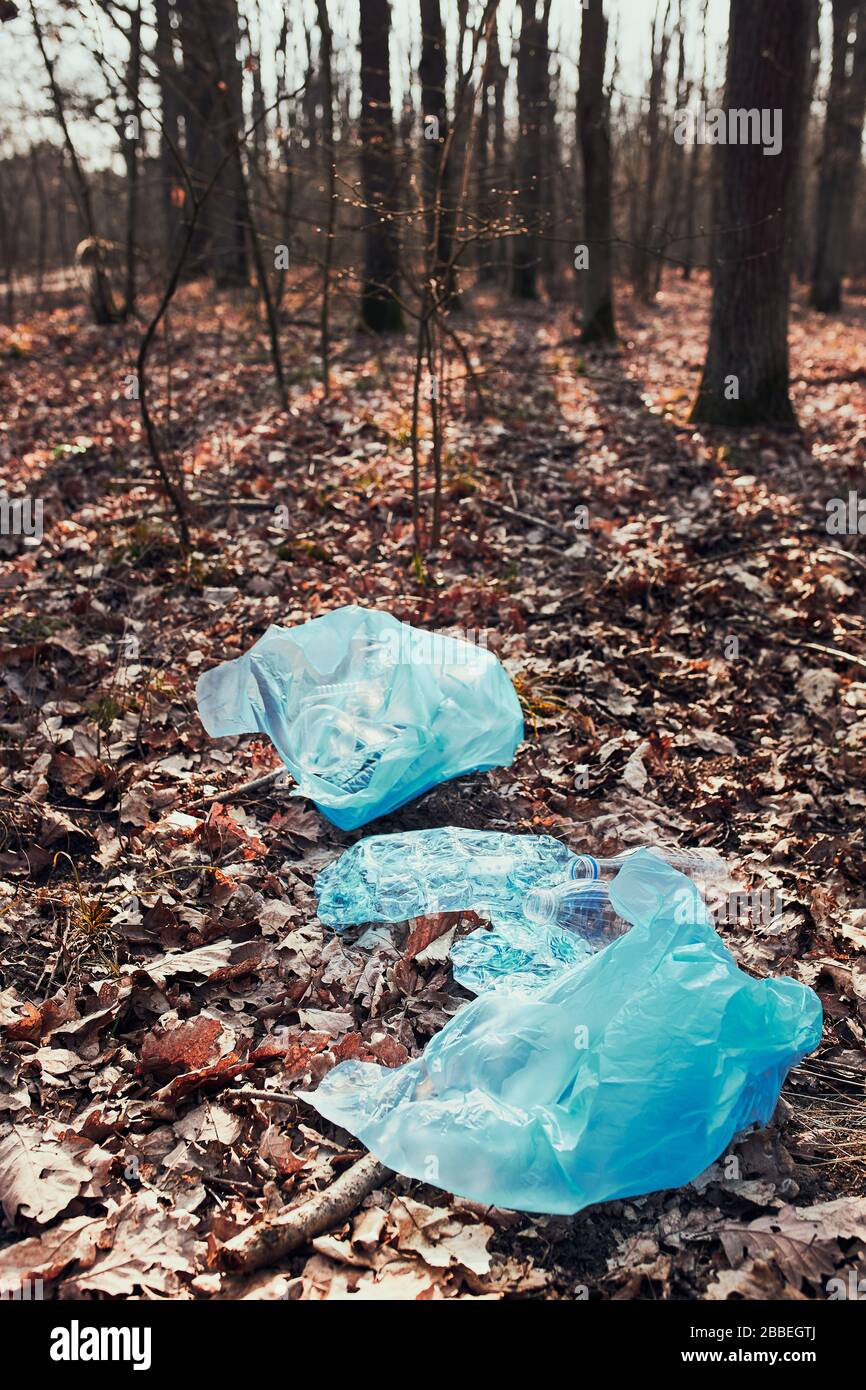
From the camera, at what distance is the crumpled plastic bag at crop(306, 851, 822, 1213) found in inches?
86.1

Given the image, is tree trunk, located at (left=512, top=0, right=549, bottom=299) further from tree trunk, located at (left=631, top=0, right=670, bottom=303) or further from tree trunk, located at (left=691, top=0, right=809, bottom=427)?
tree trunk, located at (left=691, top=0, right=809, bottom=427)

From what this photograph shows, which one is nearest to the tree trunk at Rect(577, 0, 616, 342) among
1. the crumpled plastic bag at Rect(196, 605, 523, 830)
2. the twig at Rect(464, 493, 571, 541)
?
the twig at Rect(464, 493, 571, 541)

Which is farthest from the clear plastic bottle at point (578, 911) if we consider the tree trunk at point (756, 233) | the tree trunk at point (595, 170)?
the tree trunk at point (595, 170)

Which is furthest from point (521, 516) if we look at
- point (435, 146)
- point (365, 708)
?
point (435, 146)

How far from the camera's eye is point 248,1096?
2.47 metres

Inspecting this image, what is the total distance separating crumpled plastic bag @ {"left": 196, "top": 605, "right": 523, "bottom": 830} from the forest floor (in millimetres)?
173

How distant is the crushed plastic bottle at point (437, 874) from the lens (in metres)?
3.09

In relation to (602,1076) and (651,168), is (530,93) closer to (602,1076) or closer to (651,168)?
(651,168)

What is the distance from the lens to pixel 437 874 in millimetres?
3188

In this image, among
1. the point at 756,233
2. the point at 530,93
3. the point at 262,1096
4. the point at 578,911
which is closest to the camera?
the point at 262,1096

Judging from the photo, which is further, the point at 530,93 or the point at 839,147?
the point at 839,147

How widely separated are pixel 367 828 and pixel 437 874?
45 cm

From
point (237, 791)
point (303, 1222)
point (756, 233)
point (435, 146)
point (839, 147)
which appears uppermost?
point (839, 147)
